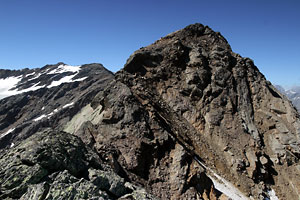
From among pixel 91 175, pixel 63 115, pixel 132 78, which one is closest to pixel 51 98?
pixel 63 115

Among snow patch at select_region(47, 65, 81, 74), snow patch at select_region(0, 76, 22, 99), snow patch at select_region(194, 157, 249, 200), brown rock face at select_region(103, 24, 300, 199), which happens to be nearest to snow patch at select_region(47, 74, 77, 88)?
snow patch at select_region(47, 65, 81, 74)

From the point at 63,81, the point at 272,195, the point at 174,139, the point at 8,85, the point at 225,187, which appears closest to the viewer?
the point at 174,139

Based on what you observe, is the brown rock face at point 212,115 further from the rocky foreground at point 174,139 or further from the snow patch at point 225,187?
the snow patch at point 225,187

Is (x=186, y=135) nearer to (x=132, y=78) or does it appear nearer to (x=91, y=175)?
(x=132, y=78)

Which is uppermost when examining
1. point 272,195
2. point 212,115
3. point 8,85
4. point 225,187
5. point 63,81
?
point 63,81

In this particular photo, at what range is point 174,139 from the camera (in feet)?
73.4

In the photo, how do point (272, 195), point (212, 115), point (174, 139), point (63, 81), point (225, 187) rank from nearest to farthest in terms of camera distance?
1. point (174, 139)
2. point (225, 187)
3. point (272, 195)
4. point (212, 115)
5. point (63, 81)

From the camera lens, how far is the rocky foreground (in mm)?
12180

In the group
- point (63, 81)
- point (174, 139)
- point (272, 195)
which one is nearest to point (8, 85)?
point (63, 81)

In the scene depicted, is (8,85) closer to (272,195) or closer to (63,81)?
(63,81)

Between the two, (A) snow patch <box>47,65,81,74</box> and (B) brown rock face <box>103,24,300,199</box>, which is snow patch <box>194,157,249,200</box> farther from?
(A) snow patch <box>47,65,81,74</box>

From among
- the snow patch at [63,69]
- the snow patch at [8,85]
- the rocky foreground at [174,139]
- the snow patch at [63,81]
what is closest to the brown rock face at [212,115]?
the rocky foreground at [174,139]

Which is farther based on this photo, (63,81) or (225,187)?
(63,81)

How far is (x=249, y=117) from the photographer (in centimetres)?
3288
